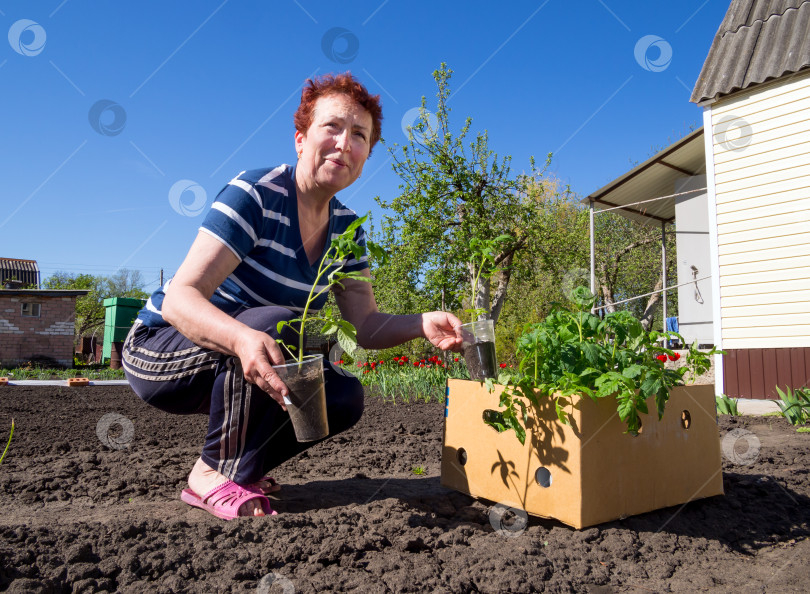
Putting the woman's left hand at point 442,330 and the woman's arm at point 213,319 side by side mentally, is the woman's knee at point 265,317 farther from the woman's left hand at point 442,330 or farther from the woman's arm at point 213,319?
the woman's left hand at point 442,330

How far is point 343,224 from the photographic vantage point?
232 centimetres

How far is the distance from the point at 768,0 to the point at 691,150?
7.02ft

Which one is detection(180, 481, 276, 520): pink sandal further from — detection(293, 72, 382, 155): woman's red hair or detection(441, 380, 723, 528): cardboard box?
detection(293, 72, 382, 155): woman's red hair

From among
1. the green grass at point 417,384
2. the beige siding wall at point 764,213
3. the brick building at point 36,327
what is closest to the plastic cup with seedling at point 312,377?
the green grass at point 417,384

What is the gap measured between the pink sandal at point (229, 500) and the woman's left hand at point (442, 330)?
769mm

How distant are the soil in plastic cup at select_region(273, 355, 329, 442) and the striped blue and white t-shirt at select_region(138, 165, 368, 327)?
0.40m

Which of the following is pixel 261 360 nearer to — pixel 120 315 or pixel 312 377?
pixel 312 377

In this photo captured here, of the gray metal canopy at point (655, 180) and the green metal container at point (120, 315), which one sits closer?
the gray metal canopy at point (655, 180)

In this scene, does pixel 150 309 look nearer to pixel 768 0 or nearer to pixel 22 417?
pixel 22 417

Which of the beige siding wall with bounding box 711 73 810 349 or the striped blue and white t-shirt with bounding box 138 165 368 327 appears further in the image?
the beige siding wall with bounding box 711 73 810 349

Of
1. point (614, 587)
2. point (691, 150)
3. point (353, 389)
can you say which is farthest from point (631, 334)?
point (691, 150)

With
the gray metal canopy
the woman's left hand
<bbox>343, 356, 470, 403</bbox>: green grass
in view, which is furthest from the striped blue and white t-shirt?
the gray metal canopy

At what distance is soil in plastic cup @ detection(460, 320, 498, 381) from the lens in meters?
2.02

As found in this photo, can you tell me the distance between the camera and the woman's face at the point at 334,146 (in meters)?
1.99
